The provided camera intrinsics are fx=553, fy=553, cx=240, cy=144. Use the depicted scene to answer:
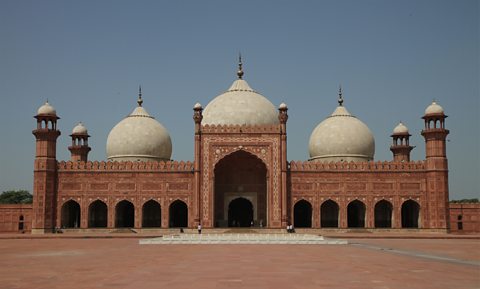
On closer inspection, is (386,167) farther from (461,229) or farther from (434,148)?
(461,229)

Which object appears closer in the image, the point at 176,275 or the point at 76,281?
the point at 76,281

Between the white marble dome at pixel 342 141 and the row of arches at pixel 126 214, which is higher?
the white marble dome at pixel 342 141

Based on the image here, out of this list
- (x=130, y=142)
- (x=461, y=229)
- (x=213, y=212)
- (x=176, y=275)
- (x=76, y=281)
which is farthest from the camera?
(x=130, y=142)

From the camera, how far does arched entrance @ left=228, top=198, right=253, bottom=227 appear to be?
25969 millimetres

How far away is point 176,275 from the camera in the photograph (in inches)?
286

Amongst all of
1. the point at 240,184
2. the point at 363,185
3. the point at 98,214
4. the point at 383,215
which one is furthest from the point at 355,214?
the point at 98,214

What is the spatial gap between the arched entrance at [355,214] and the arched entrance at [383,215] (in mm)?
827

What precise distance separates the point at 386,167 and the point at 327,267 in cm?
1725

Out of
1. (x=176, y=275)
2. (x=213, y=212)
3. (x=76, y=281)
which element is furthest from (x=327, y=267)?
(x=213, y=212)

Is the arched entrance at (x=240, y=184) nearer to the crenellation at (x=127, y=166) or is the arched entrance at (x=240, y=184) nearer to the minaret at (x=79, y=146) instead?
the crenellation at (x=127, y=166)

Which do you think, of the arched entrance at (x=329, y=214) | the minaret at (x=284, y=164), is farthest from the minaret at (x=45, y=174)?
the arched entrance at (x=329, y=214)

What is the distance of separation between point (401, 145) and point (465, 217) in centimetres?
546

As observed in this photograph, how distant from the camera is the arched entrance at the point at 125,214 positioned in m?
25.5

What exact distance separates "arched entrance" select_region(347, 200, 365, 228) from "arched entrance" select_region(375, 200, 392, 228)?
0.83 metres
